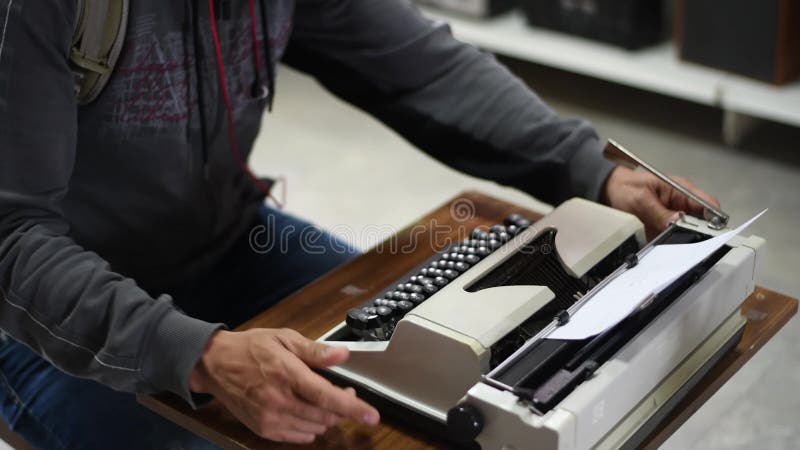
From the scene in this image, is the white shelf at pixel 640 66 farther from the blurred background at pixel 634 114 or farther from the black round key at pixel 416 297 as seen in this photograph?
the black round key at pixel 416 297

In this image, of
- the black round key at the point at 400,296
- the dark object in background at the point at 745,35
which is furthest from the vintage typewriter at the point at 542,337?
the dark object in background at the point at 745,35

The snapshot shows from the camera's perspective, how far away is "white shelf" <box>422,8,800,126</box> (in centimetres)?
289

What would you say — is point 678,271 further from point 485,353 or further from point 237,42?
point 237,42

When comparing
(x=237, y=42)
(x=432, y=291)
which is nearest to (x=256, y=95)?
(x=237, y=42)

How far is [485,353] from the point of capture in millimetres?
1089

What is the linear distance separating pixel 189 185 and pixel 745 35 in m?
1.86

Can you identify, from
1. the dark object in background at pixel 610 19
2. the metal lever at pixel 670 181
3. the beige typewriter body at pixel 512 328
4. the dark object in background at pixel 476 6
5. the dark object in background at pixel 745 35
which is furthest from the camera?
the dark object in background at pixel 476 6

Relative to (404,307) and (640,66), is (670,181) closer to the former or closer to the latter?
(404,307)

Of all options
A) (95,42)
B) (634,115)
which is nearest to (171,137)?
(95,42)

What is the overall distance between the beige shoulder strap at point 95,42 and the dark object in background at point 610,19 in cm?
208

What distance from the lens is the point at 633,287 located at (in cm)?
113

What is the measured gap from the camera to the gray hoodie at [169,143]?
1.16 metres

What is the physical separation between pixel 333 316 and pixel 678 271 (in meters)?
0.44

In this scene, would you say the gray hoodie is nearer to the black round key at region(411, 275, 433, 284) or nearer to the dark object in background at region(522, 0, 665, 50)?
the black round key at region(411, 275, 433, 284)
